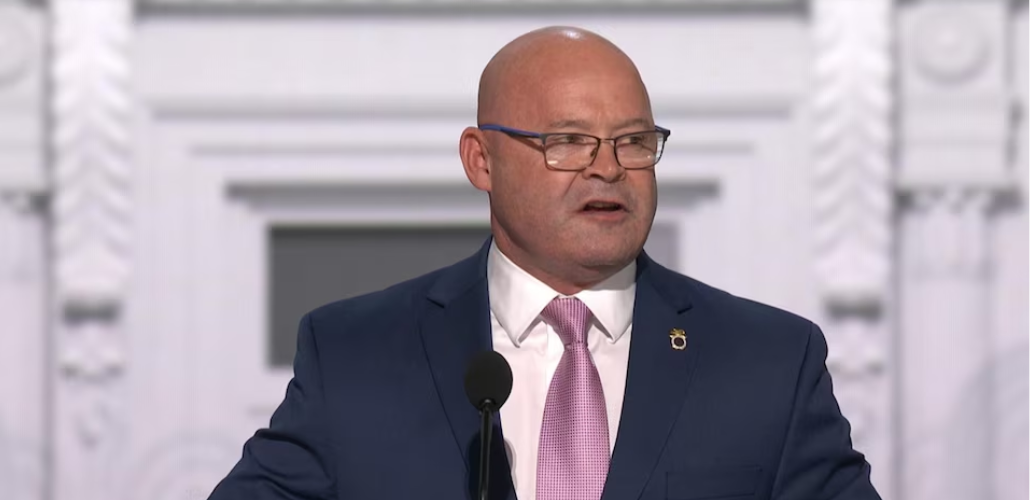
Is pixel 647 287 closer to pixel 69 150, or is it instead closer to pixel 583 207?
pixel 583 207

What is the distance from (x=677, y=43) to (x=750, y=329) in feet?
5.74

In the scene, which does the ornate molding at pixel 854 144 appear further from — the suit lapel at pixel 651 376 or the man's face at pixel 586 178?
the man's face at pixel 586 178

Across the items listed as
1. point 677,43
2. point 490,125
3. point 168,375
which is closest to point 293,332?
point 168,375

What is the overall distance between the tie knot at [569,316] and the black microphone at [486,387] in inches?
10.2

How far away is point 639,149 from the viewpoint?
158 cm

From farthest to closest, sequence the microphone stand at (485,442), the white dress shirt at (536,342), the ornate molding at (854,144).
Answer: the ornate molding at (854,144)
the white dress shirt at (536,342)
the microphone stand at (485,442)

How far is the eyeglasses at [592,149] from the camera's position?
1559mm

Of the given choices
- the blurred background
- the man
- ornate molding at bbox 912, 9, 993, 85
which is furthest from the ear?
ornate molding at bbox 912, 9, 993, 85

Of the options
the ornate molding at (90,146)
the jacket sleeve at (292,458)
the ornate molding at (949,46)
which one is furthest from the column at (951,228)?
the jacket sleeve at (292,458)

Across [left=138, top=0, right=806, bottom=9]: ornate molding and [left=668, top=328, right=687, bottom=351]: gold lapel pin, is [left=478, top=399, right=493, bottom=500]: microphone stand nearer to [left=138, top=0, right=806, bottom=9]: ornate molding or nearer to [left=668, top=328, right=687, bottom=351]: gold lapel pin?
[left=668, top=328, right=687, bottom=351]: gold lapel pin

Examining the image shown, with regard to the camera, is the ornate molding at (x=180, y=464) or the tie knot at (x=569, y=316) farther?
the ornate molding at (x=180, y=464)

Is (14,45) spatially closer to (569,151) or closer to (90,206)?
(90,206)

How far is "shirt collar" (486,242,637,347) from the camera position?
166 cm

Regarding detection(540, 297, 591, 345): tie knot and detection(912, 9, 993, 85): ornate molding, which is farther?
detection(912, 9, 993, 85): ornate molding
